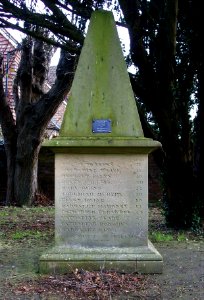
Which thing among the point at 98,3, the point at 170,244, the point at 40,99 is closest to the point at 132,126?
the point at 170,244

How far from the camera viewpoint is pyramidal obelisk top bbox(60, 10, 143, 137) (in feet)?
18.8

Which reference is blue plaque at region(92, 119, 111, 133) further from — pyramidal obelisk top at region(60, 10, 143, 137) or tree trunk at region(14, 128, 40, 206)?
tree trunk at region(14, 128, 40, 206)

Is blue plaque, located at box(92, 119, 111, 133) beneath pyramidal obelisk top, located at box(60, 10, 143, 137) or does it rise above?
beneath

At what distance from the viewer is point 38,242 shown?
25.4 feet

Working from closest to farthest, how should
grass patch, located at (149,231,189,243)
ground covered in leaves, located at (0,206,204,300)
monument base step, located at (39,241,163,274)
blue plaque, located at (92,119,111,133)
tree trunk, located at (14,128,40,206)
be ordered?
ground covered in leaves, located at (0,206,204,300), monument base step, located at (39,241,163,274), blue plaque, located at (92,119,111,133), grass patch, located at (149,231,189,243), tree trunk, located at (14,128,40,206)

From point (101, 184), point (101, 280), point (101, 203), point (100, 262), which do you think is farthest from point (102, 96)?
point (101, 280)

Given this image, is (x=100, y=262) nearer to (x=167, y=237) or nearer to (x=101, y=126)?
(x=101, y=126)

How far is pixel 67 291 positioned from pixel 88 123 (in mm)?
1901

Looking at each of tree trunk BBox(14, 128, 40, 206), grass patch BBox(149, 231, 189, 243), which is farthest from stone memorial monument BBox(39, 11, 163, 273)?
tree trunk BBox(14, 128, 40, 206)

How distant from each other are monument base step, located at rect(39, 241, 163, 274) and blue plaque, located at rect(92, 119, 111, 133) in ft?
4.54

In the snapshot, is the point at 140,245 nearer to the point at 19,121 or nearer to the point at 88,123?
the point at 88,123

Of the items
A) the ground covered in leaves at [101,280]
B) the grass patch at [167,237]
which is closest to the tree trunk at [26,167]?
the grass patch at [167,237]

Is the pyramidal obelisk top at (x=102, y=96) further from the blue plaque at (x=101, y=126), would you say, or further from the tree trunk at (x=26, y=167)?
the tree trunk at (x=26, y=167)

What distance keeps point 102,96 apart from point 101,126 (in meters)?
0.36
